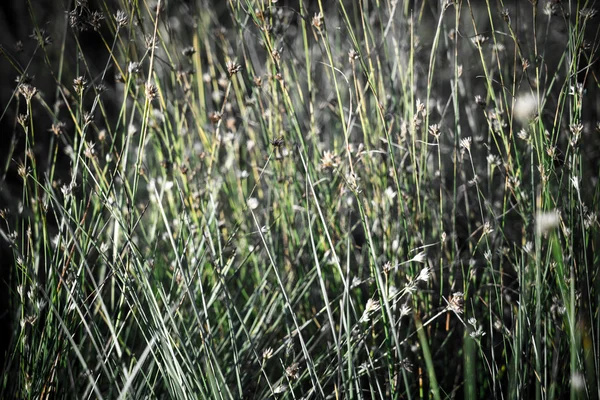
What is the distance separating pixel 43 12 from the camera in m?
1.94

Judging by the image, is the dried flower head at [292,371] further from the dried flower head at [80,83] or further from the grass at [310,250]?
the dried flower head at [80,83]

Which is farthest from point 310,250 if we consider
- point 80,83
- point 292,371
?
point 80,83

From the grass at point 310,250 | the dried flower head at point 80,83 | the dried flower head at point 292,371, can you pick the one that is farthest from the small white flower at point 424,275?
the dried flower head at point 80,83

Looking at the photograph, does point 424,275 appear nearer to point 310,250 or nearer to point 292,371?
point 292,371

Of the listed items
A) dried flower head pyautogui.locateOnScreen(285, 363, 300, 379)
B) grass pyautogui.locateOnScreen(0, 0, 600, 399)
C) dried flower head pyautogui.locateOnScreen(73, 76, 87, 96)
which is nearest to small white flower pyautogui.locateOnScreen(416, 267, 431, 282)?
grass pyautogui.locateOnScreen(0, 0, 600, 399)

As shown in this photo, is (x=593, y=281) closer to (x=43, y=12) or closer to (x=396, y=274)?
(x=396, y=274)

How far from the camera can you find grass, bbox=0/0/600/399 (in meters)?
0.72

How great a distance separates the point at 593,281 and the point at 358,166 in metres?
0.50

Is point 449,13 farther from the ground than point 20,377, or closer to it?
farther from the ground

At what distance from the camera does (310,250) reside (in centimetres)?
103

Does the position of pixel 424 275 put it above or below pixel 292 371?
above

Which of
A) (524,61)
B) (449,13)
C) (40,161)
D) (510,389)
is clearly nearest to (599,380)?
(510,389)

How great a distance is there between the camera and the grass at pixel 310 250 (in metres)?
0.72

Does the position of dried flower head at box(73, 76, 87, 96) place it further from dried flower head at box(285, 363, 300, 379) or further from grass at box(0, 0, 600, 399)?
dried flower head at box(285, 363, 300, 379)
